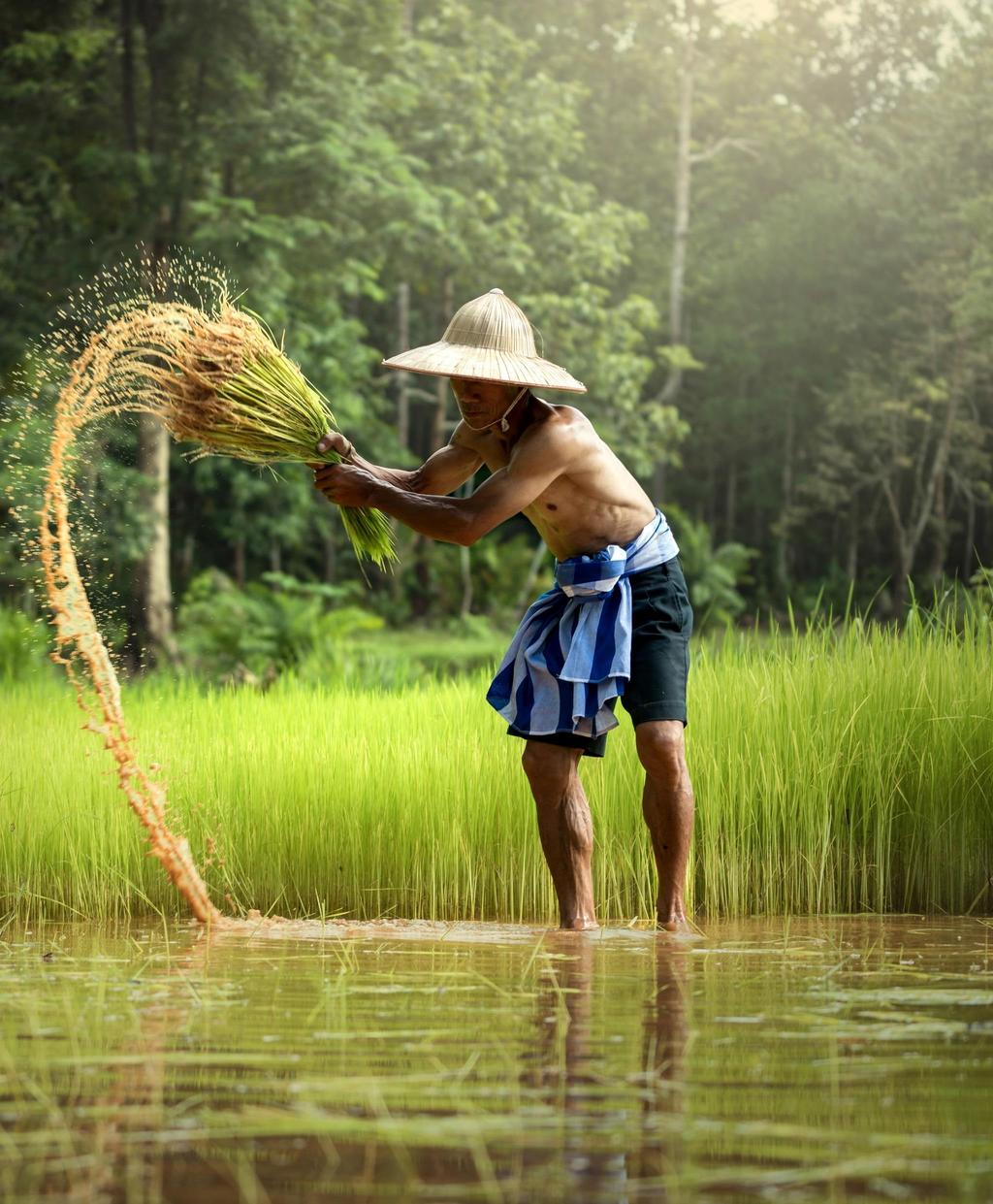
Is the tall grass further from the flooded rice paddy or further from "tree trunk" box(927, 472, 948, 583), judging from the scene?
"tree trunk" box(927, 472, 948, 583)

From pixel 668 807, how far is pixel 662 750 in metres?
0.18

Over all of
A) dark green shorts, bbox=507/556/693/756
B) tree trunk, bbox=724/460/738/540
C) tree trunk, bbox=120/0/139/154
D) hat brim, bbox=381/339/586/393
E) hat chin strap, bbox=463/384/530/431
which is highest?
tree trunk, bbox=120/0/139/154

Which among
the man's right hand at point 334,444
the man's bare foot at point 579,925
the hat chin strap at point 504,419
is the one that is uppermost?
the hat chin strap at point 504,419

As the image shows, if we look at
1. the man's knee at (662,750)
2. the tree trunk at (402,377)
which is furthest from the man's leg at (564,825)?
the tree trunk at (402,377)

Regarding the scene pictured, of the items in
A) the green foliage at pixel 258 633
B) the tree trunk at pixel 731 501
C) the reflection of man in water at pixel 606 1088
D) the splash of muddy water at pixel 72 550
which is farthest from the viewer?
the tree trunk at pixel 731 501

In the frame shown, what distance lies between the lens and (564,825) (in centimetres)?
459

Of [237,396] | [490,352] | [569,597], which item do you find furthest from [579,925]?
[237,396]

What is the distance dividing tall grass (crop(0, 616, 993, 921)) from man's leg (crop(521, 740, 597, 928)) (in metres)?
0.60

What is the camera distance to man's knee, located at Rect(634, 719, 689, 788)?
4480 millimetres

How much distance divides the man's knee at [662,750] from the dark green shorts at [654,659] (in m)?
0.03

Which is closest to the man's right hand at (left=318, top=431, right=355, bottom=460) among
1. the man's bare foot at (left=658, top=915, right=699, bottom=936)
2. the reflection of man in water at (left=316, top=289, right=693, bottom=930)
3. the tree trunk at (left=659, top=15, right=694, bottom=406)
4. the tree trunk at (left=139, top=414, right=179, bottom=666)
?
the reflection of man in water at (left=316, top=289, right=693, bottom=930)

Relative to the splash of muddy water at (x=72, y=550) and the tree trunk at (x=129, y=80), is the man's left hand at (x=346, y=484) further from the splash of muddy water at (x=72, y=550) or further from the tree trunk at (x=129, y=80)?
the tree trunk at (x=129, y=80)

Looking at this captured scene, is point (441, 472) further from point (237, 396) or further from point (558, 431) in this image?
point (237, 396)

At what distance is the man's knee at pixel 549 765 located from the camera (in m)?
4.55
